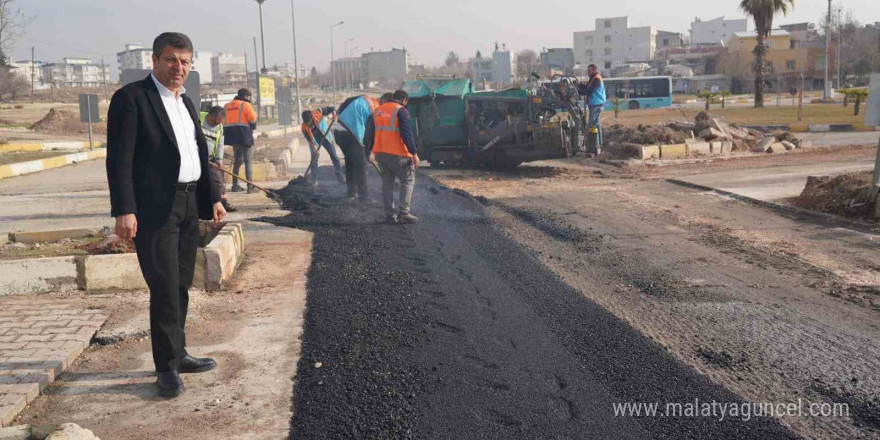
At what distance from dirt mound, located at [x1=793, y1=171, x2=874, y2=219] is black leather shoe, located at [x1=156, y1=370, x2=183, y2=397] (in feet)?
27.6

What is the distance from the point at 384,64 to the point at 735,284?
399ft

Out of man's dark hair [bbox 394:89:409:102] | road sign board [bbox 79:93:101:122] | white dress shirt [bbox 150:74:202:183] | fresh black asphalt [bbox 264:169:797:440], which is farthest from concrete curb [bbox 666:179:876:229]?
road sign board [bbox 79:93:101:122]

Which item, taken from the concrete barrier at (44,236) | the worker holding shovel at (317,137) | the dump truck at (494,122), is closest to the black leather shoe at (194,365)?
the concrete barrier at (44,236)

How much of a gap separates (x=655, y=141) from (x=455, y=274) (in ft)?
44.2

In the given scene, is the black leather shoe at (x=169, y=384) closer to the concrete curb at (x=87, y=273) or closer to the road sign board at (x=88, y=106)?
the concrete curb at (x=87, y=273)

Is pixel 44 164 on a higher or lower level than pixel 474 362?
higher

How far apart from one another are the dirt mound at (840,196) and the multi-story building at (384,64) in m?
97.4

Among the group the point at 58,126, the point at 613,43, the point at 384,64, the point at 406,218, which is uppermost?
the point at 613,43

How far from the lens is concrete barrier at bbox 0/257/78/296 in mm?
6316

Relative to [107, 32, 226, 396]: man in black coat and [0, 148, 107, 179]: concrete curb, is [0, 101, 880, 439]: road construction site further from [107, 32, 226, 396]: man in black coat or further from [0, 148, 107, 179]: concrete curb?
[0, 148, 107, 179]: concrete curb

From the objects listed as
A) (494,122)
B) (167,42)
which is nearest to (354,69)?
(494,122)

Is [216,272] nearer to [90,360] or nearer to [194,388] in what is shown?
[90,360]

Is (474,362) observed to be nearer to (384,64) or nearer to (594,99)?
(594,99)

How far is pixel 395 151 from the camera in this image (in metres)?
9.87
